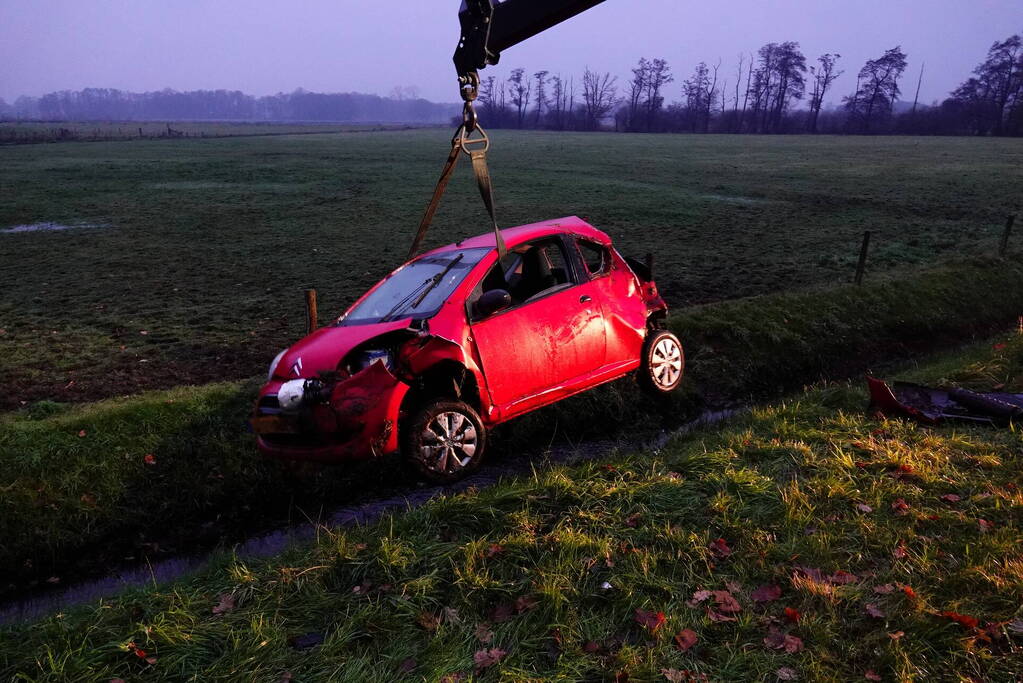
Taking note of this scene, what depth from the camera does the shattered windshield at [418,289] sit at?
6.70 meters

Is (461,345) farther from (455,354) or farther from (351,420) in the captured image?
(351,420)

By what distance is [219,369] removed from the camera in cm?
974

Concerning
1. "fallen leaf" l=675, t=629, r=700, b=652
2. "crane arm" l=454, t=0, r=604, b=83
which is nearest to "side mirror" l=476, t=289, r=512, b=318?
"crane arm" l=454, t=0, r=604, b=83

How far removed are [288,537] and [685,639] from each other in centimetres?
376

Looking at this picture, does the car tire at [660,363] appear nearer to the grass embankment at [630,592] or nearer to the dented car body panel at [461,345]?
the dented car body panel at [461,345]

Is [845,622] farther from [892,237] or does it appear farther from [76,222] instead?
[76,222]

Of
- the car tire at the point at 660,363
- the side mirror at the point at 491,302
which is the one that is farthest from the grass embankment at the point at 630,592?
the car tire at the point at 660,363

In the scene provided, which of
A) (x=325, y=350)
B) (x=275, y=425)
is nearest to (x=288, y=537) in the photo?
(x=275, y=425)

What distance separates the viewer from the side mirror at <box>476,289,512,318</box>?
649cm

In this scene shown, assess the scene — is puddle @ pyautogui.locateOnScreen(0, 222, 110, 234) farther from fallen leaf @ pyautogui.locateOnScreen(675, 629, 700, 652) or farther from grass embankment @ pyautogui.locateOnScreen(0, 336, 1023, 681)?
fallen leaf @ pyautogui.locateOnScreen(675, 629, 700, 652)

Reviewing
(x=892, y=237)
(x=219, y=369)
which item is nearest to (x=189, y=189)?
(x=219, y=369)

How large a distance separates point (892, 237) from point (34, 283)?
21.5m

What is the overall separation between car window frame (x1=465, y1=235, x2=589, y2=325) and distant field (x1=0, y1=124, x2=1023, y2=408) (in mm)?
4369

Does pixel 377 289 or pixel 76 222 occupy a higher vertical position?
pixel 377 289
